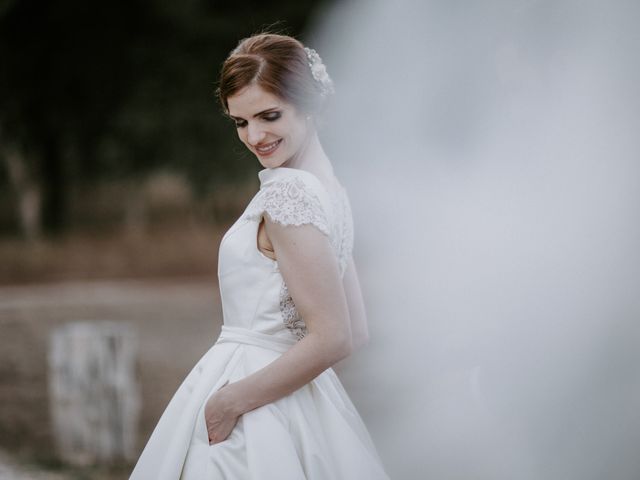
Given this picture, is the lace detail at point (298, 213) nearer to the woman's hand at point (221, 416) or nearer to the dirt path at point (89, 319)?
the woman's hand at point (221, 416)

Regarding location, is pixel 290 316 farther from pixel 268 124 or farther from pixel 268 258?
pixel 268 124

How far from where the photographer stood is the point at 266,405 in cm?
151

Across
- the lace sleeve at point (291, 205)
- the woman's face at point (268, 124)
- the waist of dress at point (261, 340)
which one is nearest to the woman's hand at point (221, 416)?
the waist of dress at point (261, 340)

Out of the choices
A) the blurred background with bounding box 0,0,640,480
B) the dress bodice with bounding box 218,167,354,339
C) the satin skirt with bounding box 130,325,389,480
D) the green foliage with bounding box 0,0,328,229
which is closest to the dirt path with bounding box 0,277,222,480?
the blurred background with bounding box 0,0,640,480

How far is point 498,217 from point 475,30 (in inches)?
18.1

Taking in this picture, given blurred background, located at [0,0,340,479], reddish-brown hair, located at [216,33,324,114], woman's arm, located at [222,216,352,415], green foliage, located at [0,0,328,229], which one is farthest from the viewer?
green foliage, located at [0,0,328,229]

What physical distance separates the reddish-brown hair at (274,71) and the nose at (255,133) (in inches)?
2.8

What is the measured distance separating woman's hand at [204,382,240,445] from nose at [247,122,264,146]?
46 cm

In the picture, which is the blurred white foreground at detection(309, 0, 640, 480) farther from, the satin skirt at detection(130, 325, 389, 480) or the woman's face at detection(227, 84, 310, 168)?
the woman's face at detection(227, 84, 310, 168)

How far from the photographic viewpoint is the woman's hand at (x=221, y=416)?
4.91 ft

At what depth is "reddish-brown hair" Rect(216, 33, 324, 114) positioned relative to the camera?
5.10 ft

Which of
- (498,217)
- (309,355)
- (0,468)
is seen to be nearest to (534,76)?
(498,217)

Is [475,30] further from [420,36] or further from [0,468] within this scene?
[0,468]

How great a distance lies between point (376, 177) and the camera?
3410 millimetres
